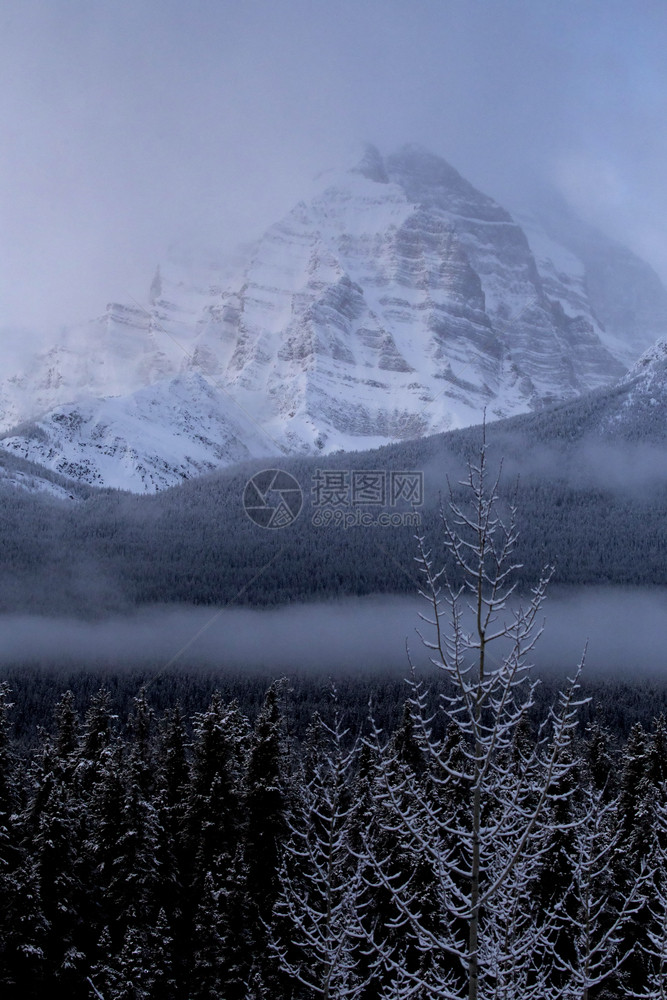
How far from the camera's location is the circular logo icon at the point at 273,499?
509 ft

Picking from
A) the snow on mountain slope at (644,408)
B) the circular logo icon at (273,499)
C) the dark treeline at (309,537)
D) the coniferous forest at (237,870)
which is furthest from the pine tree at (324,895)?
the snow on mountain slope at (644,408)

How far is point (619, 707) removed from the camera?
9150 cm

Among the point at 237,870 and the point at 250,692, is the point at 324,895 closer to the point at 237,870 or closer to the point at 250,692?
the point at 237,870

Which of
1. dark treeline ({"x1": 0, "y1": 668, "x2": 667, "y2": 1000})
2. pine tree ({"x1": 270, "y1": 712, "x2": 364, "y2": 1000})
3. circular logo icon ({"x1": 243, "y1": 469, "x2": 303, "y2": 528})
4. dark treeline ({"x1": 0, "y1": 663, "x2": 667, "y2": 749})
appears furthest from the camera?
circular logo icon ({"x1": 243, "y1": 469, "x2": 303, "y2": 528})

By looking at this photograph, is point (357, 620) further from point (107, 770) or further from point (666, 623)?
point (107, 770)

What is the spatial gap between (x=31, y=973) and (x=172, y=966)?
455cm

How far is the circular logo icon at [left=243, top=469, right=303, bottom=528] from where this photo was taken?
155125 millimetres

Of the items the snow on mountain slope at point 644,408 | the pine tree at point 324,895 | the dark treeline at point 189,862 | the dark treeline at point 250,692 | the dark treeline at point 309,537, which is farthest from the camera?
the snow on mountain slope at point 644,408

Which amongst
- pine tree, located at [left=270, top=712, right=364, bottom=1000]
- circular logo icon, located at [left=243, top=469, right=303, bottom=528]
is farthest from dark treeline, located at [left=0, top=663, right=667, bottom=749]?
pine tree, located at [left=270, top=712, right=364, bottom=1000]

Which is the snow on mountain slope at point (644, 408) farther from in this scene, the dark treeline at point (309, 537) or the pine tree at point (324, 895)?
the pine tree at point (324, 895)

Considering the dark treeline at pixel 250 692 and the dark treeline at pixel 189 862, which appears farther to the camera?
the dark treeline at pixel 250 692

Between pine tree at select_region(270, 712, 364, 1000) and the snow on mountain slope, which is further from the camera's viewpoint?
the snow on mountain slope

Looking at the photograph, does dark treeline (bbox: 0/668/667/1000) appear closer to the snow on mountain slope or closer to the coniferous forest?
the coniferous forest

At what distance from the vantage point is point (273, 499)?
163 metres
